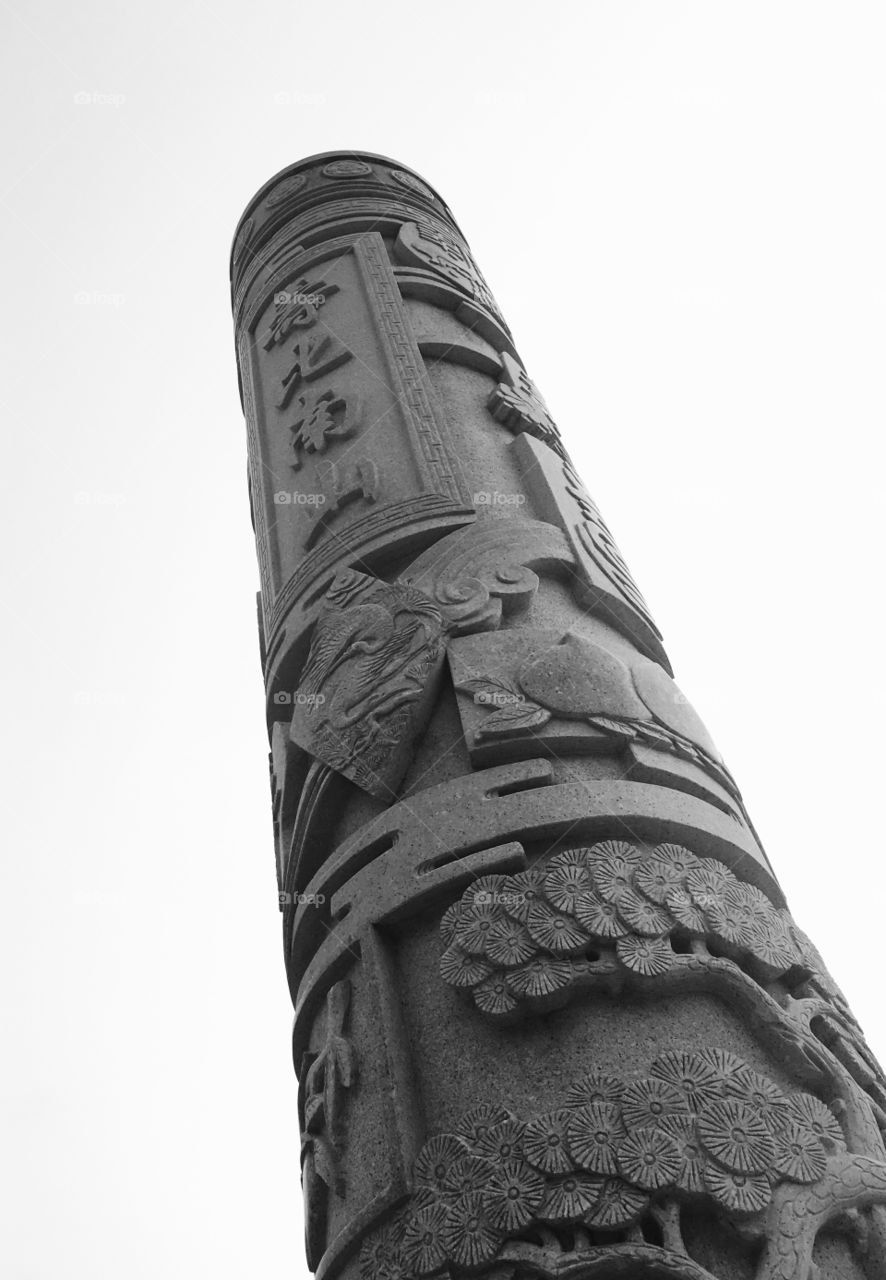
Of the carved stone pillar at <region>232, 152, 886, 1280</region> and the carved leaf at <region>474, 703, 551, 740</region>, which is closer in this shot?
the carved stone pillar at <region>232, 152, 886, 1280</region>

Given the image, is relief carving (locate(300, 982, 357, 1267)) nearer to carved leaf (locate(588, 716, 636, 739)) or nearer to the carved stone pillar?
the carved stone pillar

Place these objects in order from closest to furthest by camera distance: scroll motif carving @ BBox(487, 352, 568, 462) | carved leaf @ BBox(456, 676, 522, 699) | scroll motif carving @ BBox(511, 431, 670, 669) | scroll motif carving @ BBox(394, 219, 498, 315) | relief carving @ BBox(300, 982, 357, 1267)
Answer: relief carving @ BBox(300, 982, 357, 1267) < carved leaf @ BBox(456, 676, 522, 699) < scroll motif carving @ BBox(511, 431, 670, 669) < scroll motif carving @ BBox(487, 352, 568, 462) < scroll motif carving @ BBox(394, 219, 498, 315)

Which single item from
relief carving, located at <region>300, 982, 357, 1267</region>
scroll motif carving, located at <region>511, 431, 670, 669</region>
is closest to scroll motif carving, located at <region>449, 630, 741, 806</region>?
scroll motif carving, located at <region>511, 431, 670, 669</region>

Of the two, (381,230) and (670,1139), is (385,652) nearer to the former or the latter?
(670,1139)

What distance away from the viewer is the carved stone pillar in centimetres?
249

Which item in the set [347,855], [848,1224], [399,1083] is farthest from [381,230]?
[848,1224]

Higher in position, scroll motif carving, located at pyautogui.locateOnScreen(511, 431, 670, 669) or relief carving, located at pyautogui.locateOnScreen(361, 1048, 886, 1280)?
scroll motif carving, located at pyautogui.locateOnScreen(511, 431, 670, 669)

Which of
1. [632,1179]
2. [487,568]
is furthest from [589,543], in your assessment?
[632,1179]

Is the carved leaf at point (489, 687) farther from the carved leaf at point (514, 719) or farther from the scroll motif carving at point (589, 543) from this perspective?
Result: the scroll motif carving at point (589, 543)

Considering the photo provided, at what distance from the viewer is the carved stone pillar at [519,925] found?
8.16 ft

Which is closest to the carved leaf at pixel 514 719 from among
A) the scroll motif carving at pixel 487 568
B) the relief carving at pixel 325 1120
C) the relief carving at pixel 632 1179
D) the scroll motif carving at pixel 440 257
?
the scroll motif carving at pixel 487 568

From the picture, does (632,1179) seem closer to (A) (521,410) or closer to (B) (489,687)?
(B) (489,687)

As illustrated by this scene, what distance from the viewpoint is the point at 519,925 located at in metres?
2.93

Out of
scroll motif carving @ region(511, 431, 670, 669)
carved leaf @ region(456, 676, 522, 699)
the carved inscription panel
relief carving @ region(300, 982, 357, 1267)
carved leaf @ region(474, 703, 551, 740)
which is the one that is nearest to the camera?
relief carving @ region(300, 982, 357, 1267)
